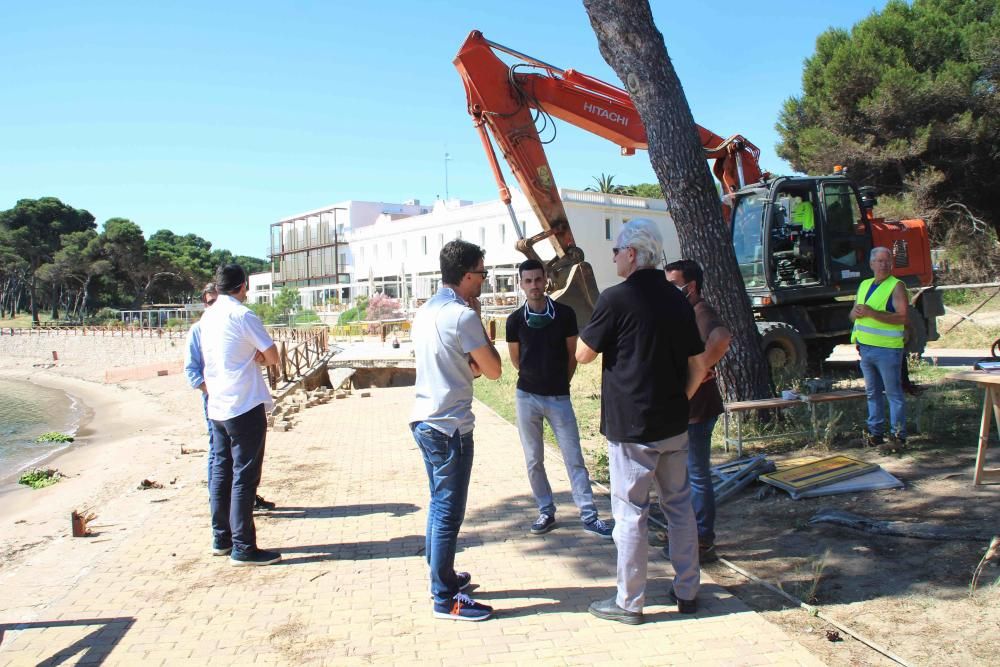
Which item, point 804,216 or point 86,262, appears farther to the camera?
point 86,262

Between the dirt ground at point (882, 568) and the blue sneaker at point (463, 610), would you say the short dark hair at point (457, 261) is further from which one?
the dirt ground at point (882, 568)

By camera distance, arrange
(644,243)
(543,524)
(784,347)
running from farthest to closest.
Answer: (784,347)
(543,524)
(644,243)

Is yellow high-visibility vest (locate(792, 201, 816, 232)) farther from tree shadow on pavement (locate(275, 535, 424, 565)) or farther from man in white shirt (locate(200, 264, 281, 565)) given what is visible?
man in white shirt (locate(200, 264, 281, 565))

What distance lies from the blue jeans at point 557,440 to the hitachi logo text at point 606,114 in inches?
254

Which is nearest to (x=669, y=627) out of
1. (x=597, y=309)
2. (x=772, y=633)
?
(x=772, y=633)

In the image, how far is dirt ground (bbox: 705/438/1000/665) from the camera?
10.8 ft

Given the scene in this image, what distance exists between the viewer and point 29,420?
24.8m

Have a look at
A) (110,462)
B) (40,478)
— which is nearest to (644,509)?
(110,462)

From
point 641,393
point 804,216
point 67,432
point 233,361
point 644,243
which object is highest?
point 804,216

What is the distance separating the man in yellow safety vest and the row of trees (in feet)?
224

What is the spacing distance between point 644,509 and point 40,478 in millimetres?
12928

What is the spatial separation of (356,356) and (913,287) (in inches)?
655

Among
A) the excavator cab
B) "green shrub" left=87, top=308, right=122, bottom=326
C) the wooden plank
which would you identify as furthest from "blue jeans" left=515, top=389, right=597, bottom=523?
"green shrub" left=87, top=308, right=122, bottom=326

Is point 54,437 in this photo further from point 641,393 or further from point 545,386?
point 641,393
